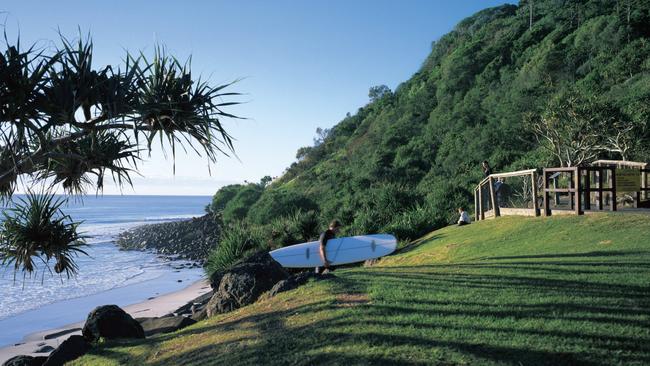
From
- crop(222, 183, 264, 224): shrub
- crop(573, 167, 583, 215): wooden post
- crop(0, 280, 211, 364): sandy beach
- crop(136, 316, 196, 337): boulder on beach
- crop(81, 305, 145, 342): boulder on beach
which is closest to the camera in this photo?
crop(81, 305, 145, 342): boulder on beach

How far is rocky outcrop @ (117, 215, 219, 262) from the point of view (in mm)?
44469

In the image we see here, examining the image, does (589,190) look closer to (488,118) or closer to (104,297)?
(104,297)

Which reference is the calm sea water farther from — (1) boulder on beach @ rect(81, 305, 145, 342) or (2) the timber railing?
(2) the timber railing

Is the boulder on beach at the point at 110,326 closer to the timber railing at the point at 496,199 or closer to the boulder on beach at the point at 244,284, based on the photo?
the boulder on beach at the point at 244,284

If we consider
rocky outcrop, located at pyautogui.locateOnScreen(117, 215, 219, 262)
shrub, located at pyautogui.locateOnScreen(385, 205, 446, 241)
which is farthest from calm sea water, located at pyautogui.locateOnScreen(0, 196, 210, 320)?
shrub, located at pyautogui.locateOnScreen(385, 205, 446, 241)

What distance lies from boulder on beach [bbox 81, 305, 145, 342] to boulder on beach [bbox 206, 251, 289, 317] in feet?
5.06

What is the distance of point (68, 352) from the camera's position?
30.5 feet

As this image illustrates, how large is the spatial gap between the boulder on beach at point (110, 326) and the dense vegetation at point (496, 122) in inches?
494

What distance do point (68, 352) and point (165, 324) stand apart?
100 inches

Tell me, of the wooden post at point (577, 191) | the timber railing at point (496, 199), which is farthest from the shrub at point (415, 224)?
the wooden post at point (577, 191)

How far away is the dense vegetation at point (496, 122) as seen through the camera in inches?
1114

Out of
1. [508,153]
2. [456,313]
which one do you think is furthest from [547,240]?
[508,153]

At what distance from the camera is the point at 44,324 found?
728 inches

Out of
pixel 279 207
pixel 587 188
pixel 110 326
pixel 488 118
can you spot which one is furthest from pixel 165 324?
pixel 488 118
